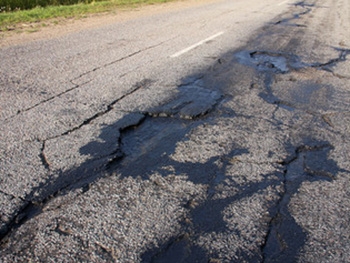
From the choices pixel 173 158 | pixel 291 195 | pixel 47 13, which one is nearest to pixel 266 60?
pixel 173 158

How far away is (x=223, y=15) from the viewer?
1093 cm

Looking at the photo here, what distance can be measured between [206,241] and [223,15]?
394 inches

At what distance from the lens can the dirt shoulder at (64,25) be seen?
7254 mm

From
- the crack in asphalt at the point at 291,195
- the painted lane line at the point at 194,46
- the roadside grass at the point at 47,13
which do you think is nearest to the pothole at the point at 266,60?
the painted lane line at the point at 194,46

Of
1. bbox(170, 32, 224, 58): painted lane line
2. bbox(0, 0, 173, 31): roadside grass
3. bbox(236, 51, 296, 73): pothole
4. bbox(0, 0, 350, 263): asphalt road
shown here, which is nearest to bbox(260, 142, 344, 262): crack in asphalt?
bbox(0, 0, 350, 263): asphalt road

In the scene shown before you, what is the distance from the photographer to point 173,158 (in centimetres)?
288

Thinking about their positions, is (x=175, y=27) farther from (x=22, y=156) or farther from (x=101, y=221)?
(x=101, y=221)

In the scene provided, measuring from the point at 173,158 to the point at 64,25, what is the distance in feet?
23.5

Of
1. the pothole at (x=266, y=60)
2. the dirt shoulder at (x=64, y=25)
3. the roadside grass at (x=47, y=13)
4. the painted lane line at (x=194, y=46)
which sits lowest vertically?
the pothole at (x=266, y=60)

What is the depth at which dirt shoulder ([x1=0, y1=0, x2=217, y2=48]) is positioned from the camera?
7.25m

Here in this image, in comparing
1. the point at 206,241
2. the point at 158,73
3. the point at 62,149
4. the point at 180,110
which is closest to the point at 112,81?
the point at 158,73

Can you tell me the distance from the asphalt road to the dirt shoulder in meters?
1.47

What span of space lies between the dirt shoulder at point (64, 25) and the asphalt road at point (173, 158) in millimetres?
1470

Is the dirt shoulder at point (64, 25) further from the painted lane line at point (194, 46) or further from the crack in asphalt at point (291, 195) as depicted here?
the crack in asphalt at point (291, 195)
